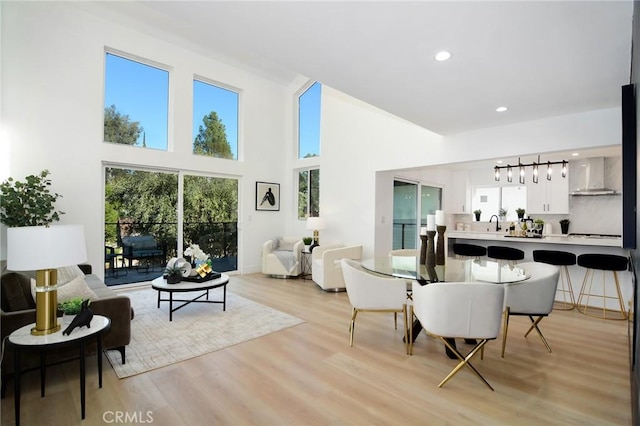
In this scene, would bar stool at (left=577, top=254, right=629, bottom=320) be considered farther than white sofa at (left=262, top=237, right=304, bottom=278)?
No

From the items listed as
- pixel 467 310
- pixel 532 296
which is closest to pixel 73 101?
pixel 467 310

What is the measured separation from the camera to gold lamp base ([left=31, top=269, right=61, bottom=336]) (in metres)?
2.03

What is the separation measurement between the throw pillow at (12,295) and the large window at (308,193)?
508cm

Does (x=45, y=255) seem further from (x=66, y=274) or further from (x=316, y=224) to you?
(x=316, y=224)

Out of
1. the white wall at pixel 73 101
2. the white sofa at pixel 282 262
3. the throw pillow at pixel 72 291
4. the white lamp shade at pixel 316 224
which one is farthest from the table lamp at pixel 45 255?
the white lamp shade at pixel 316 224

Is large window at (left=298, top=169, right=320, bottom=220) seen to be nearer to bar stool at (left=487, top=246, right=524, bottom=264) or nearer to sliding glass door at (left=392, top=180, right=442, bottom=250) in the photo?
sliding glass door at (left=392, top=180, right=442, bottom=250)

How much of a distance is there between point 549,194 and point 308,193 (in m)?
5.01

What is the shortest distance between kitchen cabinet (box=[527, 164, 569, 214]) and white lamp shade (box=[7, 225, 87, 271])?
301 inches

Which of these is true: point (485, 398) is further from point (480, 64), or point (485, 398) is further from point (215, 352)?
point (480, 64)

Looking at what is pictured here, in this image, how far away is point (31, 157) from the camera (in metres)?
4.36

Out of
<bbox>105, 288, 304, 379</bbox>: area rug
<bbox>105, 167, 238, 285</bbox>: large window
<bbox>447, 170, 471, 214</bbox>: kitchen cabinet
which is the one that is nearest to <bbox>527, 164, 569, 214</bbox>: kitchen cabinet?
<bbox>447, 170, 471, 214</bbox>: kitchen cabinet

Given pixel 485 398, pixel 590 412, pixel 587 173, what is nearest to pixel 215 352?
pixel 485 398

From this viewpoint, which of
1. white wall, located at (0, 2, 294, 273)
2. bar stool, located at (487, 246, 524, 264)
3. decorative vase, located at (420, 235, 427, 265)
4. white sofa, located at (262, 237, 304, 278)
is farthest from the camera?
white sofa, located at (262, 237, 304, 278)

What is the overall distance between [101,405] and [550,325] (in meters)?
4.45
